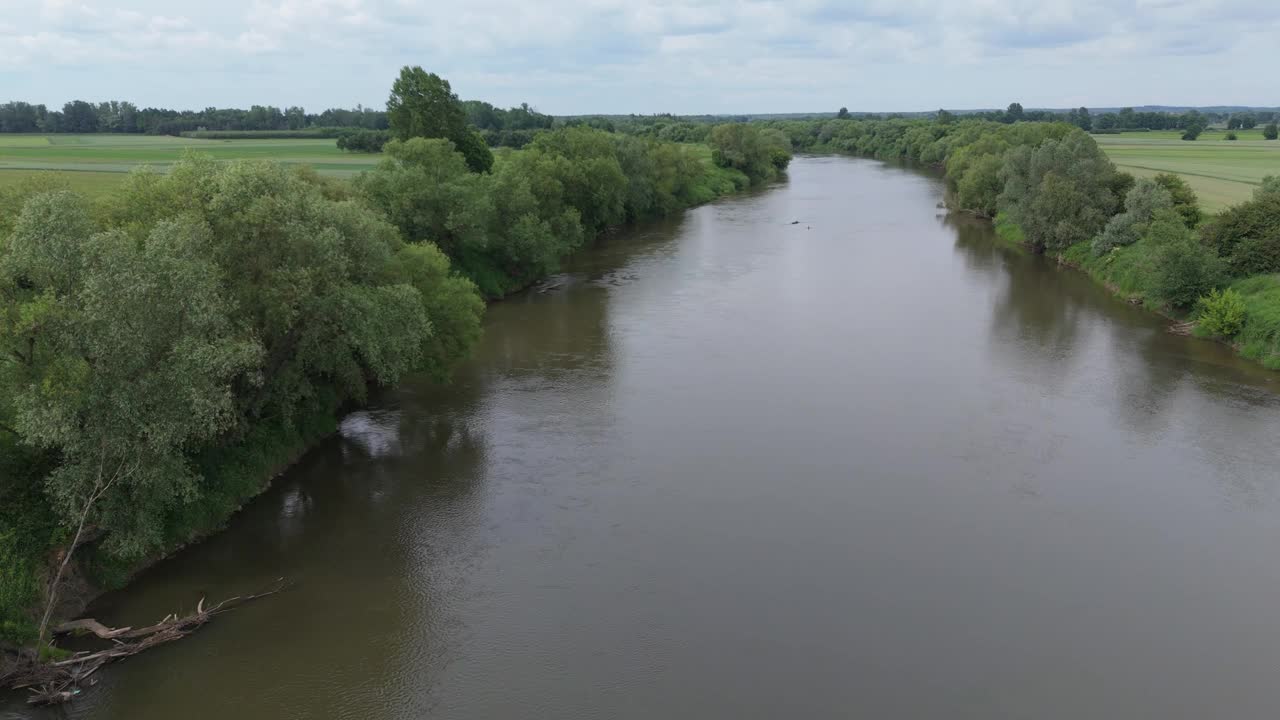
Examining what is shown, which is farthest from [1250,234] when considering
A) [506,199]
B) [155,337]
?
[155,337]

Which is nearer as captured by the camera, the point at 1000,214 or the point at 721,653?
the point at 721,653

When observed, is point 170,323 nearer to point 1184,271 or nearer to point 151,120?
point 1184,271

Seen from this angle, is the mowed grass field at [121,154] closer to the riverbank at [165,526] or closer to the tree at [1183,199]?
the riverbank at [165,526]

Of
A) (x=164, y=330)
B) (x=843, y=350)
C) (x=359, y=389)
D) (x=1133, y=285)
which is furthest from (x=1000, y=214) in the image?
(x=164, y=330)

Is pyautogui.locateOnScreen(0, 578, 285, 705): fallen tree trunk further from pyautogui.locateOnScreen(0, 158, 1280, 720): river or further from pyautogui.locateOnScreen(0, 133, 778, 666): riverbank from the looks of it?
pyautogui.locateOnScreen(0, 133, 778, 666): riverbank

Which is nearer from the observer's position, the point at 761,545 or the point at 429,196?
the point at 761,545

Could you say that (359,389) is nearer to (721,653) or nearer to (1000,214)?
(721,653)

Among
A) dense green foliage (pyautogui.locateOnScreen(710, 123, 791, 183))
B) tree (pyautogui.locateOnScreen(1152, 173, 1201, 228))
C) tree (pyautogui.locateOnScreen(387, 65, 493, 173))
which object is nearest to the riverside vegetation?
tree (pyautogui.locateOnScreen(387, 65, 493, 173))
